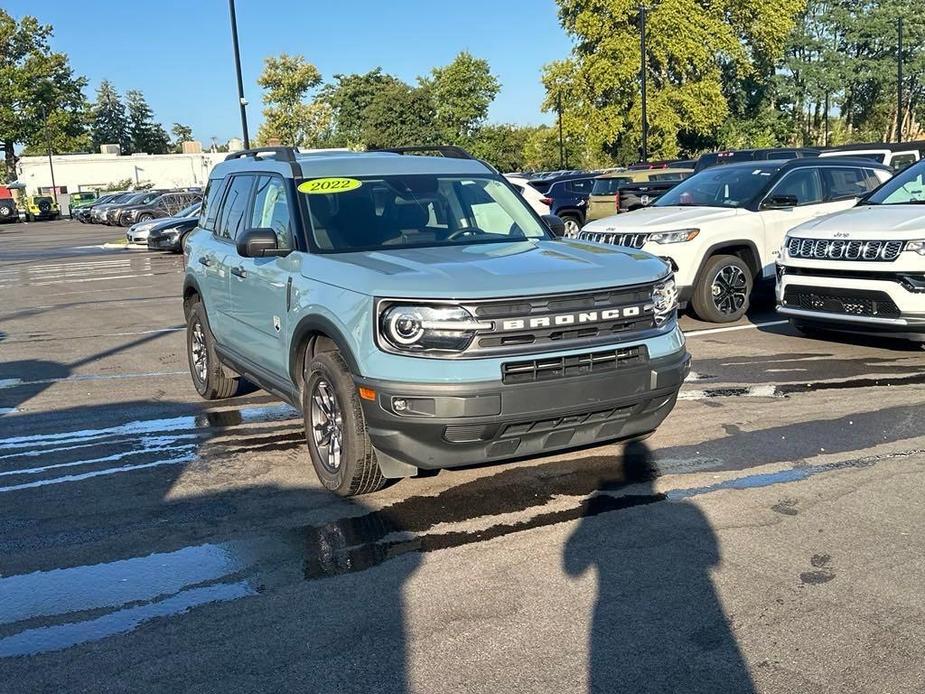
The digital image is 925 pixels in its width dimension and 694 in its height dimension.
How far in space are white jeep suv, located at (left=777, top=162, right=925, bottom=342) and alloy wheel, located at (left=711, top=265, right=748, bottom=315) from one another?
4.15 feet

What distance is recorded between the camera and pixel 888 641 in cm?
332

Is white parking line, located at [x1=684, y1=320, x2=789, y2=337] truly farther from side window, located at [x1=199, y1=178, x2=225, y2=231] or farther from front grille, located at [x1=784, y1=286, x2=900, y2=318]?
side window, located at [x1=199, y1=178, x2=225, y2=231]

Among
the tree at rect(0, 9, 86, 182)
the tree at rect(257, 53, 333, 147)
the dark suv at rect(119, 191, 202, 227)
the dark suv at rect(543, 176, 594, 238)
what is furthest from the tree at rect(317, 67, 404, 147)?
the dark suv at rect(543, 176, 594, 238)

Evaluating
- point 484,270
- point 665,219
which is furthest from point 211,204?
point 665,219

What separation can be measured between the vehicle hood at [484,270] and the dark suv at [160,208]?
106 feet

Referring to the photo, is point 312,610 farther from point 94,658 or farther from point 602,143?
point 602,143

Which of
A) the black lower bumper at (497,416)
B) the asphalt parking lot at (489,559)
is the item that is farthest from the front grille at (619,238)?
the black lower bumper at (497,416)

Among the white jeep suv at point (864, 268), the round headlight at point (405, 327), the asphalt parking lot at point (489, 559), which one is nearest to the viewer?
the asphalt parking lot at point (489, 559)

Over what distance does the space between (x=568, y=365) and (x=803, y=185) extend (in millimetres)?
7650

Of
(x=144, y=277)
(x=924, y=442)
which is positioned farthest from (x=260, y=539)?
(x=144, y=277)

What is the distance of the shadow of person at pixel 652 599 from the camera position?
3.15m

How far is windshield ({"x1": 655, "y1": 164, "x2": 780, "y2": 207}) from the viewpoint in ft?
35.1

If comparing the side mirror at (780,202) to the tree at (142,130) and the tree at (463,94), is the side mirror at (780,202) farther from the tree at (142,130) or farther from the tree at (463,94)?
the tree at (142,130)

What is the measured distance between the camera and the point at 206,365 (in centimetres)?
761
